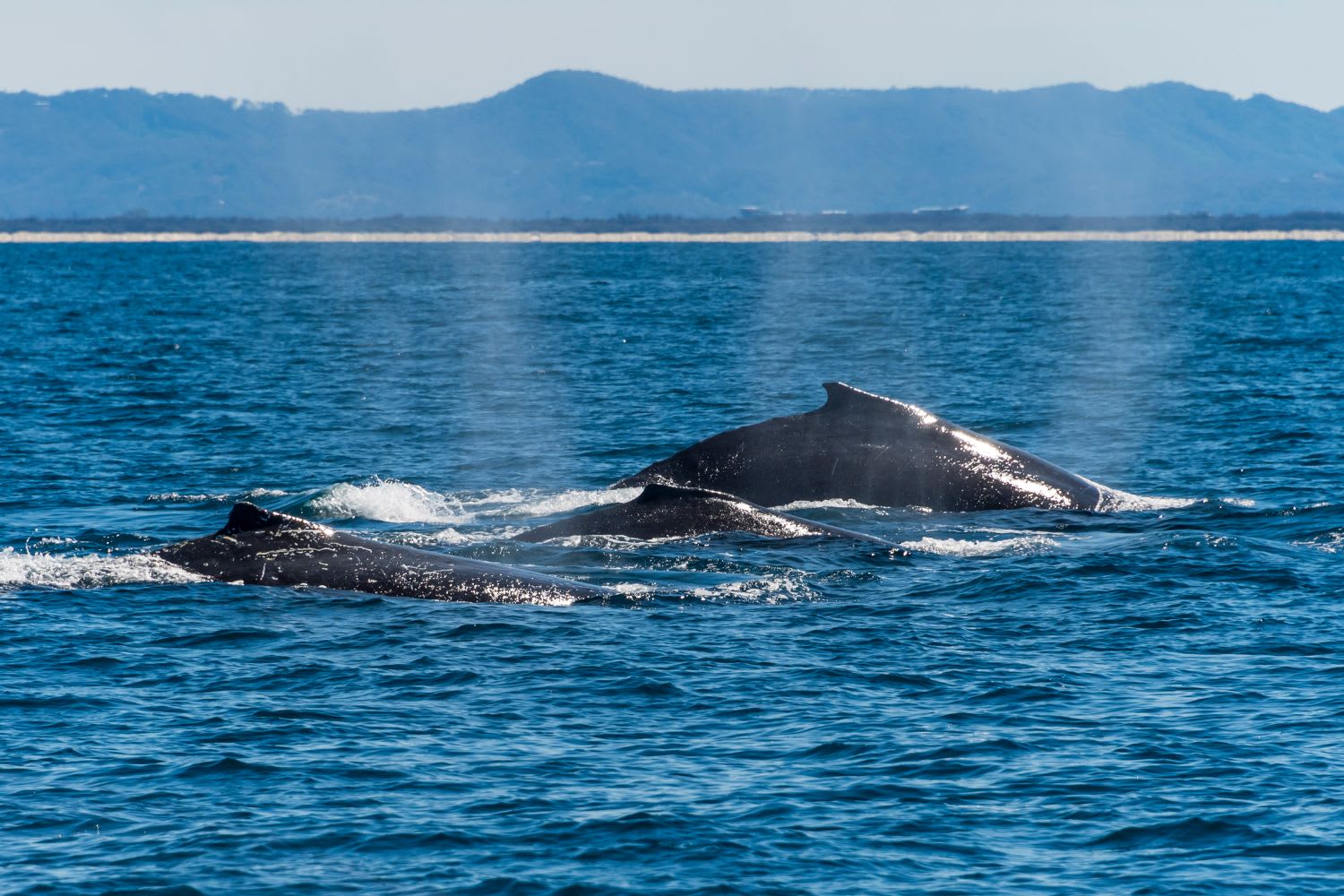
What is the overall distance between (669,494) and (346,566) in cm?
445

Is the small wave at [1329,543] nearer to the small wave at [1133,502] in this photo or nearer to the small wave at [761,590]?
the small wave at [1133,502]

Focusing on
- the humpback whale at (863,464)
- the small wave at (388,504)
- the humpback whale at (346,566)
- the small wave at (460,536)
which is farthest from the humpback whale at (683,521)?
the small wave at (388,504)

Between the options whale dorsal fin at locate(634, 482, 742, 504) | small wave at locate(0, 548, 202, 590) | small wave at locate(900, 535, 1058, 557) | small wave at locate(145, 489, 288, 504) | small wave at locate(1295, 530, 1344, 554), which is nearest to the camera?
small wave at locate(0, 548, 202, 590)

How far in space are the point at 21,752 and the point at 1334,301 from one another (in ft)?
277

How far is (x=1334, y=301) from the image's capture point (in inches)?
3455

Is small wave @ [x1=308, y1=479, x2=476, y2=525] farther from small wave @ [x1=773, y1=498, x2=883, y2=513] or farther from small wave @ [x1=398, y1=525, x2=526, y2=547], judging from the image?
small wave @ [x1=773, y1=498, x2=883, y2=513]

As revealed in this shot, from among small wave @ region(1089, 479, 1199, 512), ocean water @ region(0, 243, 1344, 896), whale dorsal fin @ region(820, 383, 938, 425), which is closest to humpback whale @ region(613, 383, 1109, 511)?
whale dorsal fin @ region(820, 383, 938, 425)

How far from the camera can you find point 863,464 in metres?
22.2

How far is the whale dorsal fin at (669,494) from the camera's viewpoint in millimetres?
20094

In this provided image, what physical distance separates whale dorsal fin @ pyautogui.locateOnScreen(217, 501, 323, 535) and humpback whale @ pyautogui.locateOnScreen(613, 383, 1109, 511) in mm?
5945

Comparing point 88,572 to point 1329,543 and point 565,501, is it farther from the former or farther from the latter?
point 1329,543

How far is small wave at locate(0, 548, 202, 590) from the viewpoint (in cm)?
1797

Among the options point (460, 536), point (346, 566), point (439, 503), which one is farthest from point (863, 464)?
point (346, 566)

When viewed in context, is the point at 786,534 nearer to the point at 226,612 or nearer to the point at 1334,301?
the point at 226,612
